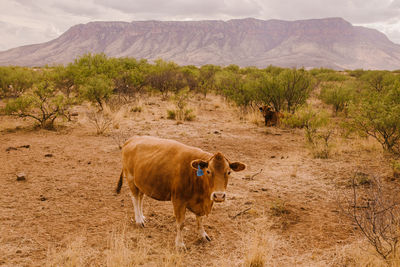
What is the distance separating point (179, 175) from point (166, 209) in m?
1.86

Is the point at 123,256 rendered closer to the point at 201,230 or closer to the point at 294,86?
the point at 201,230

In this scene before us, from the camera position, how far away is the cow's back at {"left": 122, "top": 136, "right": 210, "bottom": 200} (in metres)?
4.16

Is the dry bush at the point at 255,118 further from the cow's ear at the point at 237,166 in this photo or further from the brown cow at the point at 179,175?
the cow's ear at the point at 237,166

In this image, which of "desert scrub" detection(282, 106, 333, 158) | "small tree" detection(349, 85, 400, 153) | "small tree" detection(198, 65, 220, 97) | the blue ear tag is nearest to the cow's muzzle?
the blue ear tag

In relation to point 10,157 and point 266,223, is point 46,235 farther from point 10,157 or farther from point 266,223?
point 10,157

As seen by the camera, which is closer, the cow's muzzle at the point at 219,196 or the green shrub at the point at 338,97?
the cow's muzzle at the point at 219,196

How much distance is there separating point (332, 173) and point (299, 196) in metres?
1.95

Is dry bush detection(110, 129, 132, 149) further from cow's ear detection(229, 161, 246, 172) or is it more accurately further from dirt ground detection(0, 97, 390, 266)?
cow's ear detection(229, 161, 246, 172)

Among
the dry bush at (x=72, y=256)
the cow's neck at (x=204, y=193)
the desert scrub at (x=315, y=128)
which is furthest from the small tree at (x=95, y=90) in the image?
the cow's neck at (x=204, y=193)

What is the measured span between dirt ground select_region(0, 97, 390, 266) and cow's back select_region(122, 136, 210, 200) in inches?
32.1

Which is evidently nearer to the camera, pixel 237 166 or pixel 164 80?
pixel 237 166

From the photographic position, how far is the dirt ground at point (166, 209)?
3.95 m

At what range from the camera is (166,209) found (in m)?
5.64

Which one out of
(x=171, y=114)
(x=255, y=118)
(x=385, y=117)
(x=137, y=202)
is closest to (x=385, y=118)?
(x=385, y=117)
